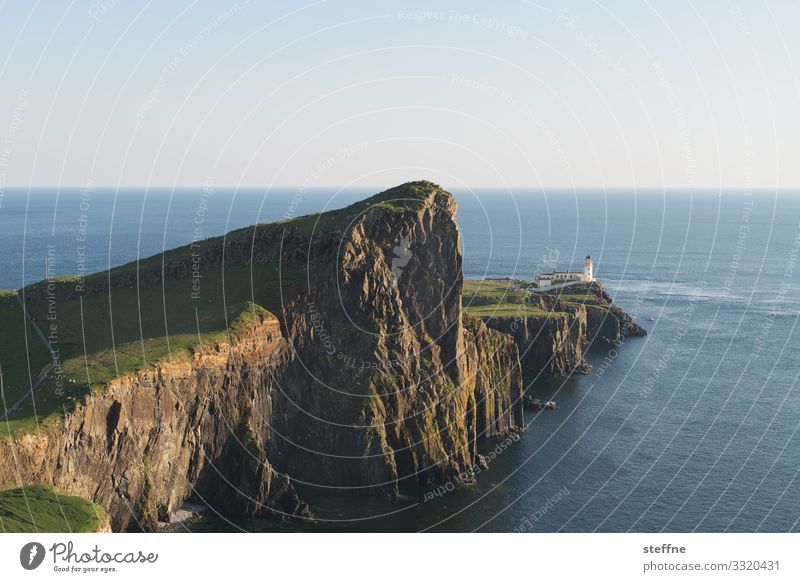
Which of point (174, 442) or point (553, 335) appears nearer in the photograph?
point (174, 442)

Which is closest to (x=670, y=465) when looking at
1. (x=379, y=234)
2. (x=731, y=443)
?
(x=731, y=443)

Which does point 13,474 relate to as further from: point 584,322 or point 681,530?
point 584,322

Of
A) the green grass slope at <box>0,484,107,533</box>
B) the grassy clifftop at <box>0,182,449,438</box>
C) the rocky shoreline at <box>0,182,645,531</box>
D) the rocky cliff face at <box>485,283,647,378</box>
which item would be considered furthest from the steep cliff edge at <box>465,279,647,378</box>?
the green grass slope at <box>0,484,107,533</box>

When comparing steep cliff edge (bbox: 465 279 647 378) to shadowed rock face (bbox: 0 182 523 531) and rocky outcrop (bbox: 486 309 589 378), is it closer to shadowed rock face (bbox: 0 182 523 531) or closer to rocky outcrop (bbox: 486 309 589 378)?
rocky outcrop (bbox: 486 309 589 378)

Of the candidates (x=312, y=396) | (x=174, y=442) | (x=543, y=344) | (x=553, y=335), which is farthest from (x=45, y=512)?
(x=553, y=335)

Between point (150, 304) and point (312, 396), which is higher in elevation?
point (150, 304)

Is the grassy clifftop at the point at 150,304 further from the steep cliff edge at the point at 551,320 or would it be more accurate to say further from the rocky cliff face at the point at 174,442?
the steep cliff edge at the point at 551,320

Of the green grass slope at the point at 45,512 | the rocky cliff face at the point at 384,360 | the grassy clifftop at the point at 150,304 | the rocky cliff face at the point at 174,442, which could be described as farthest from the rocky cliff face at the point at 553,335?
the green grass slope at the point at 45,512

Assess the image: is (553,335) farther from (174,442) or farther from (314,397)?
(174,442)
